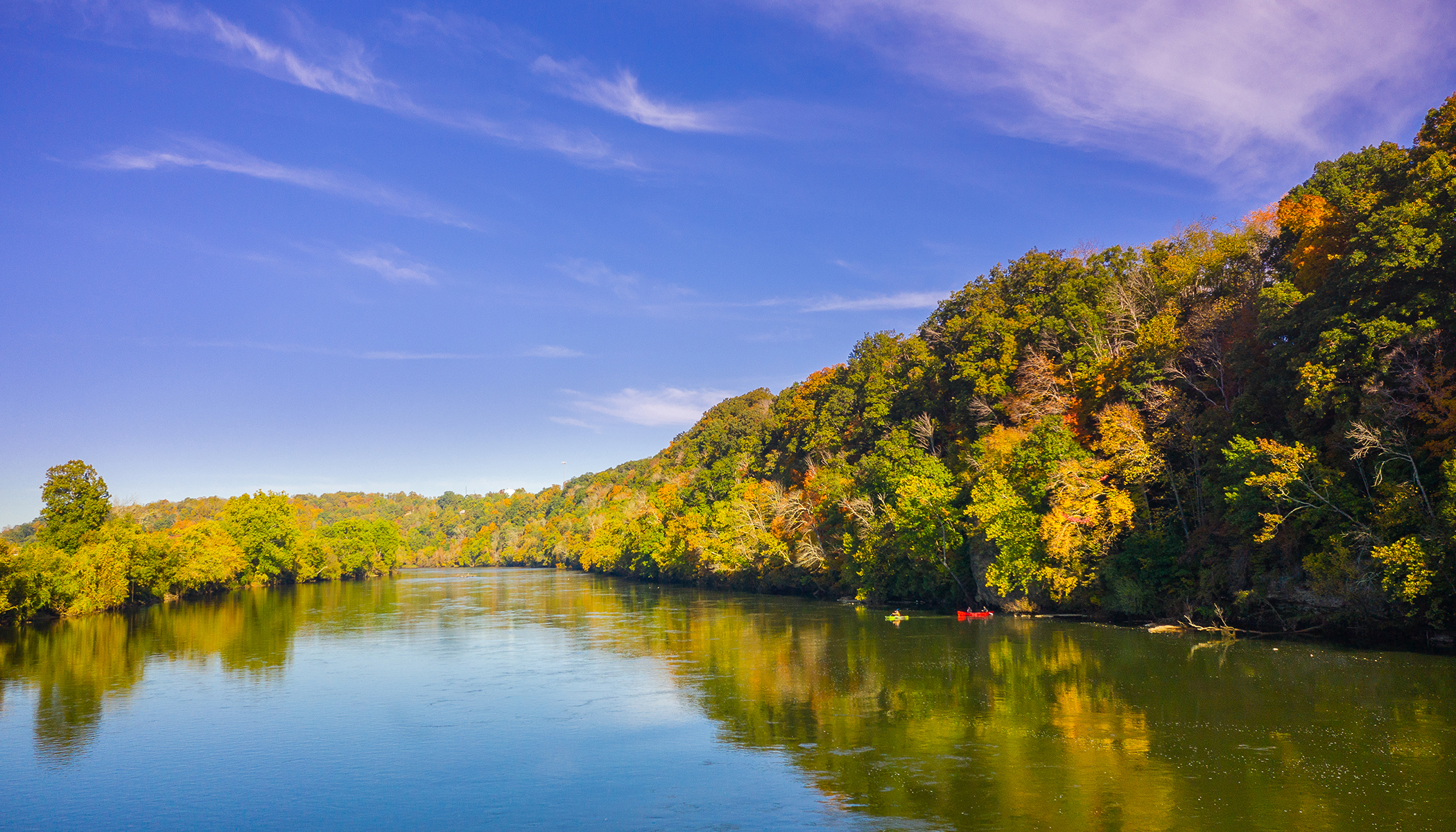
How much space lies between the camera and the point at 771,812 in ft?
57.0

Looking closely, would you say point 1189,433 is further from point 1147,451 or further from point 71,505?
point 71,505

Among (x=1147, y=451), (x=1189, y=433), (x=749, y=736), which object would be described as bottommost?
(x=749, y=736)

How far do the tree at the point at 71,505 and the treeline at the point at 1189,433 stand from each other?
61572 mm

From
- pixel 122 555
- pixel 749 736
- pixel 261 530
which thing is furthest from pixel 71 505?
pixel 749 736

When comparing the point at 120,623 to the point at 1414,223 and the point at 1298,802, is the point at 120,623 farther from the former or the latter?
the point at 1414,223

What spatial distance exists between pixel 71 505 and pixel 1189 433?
3427 inches

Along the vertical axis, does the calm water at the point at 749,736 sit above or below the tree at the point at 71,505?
→ below

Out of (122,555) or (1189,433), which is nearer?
(1189,433)

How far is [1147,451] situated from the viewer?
141 ft

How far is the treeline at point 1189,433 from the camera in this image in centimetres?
2980

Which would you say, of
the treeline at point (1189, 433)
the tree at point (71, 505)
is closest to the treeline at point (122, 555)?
the tree at point (71, 505)

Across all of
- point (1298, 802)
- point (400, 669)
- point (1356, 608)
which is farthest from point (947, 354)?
point (1298, 802)

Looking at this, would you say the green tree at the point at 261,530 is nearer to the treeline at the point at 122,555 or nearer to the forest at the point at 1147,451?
the treeline at the point at 122,555

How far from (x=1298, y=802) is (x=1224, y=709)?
8.32 meters
